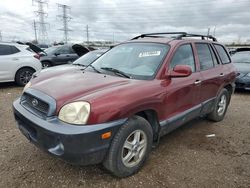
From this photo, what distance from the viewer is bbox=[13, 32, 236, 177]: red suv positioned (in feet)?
Result: 7.77

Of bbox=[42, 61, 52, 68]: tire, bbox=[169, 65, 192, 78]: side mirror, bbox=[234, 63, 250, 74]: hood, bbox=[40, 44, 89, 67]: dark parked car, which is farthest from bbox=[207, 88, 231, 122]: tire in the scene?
bbox=[42, 61, 52, 68]: tire

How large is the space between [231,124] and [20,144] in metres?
4.03

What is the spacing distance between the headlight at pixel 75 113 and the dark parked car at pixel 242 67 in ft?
18.1

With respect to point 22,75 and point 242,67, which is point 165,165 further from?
point 22,75

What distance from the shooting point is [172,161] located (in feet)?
10.6

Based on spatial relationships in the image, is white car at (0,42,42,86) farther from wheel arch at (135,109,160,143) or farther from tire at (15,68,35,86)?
wheel arch at (135,109,160,143)

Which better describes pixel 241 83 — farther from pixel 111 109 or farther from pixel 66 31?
pixel 66 31

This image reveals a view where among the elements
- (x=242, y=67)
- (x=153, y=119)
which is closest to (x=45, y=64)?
(x=242, y=67)

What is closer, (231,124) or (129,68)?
(129,68)

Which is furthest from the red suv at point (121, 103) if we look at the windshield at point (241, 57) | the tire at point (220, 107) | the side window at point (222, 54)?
the windshield at point (241, 57)

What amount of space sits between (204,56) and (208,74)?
36 cm

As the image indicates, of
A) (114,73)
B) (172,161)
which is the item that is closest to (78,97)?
(114,73)

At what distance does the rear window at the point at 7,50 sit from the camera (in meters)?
7.70

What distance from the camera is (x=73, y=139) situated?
7.48 feet
